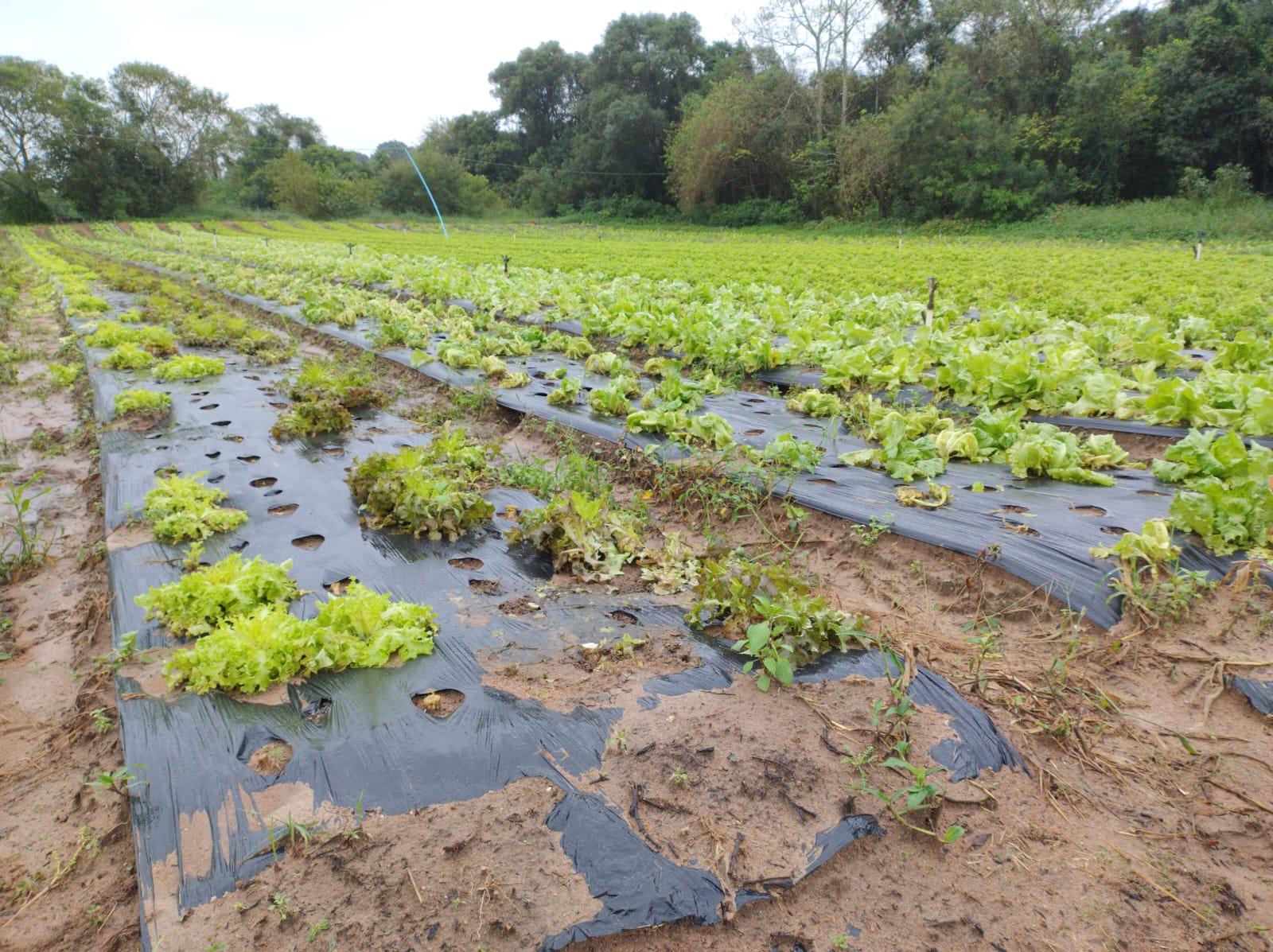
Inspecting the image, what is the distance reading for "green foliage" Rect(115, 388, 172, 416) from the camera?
636 centimetres

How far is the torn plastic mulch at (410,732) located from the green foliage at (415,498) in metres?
0.11

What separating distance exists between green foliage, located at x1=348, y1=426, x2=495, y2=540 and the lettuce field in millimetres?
35

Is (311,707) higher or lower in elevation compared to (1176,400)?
lower

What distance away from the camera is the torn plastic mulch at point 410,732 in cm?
221

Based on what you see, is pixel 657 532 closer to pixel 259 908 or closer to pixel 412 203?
pixel 259 908

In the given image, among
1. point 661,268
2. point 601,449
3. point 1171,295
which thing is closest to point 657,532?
point 601,449

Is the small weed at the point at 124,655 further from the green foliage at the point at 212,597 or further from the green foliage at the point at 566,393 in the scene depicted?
the green foliage at the point at 566,393

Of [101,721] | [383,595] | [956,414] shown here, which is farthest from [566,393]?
[101,721]

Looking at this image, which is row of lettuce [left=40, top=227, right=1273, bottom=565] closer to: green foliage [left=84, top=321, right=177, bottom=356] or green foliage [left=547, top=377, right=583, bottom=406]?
green foliage [left=547, top=377, right=583, bottom=406]

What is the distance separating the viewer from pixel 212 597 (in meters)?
3.31

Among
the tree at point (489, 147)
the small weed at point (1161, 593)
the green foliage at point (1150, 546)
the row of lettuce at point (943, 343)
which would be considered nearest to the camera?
the small weed at point (1161, 593)

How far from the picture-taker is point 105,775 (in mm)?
2453

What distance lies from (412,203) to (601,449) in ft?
188

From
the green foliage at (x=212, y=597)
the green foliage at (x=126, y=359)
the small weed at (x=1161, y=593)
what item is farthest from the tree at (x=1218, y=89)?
the green foliage at (x=212, y=597)
